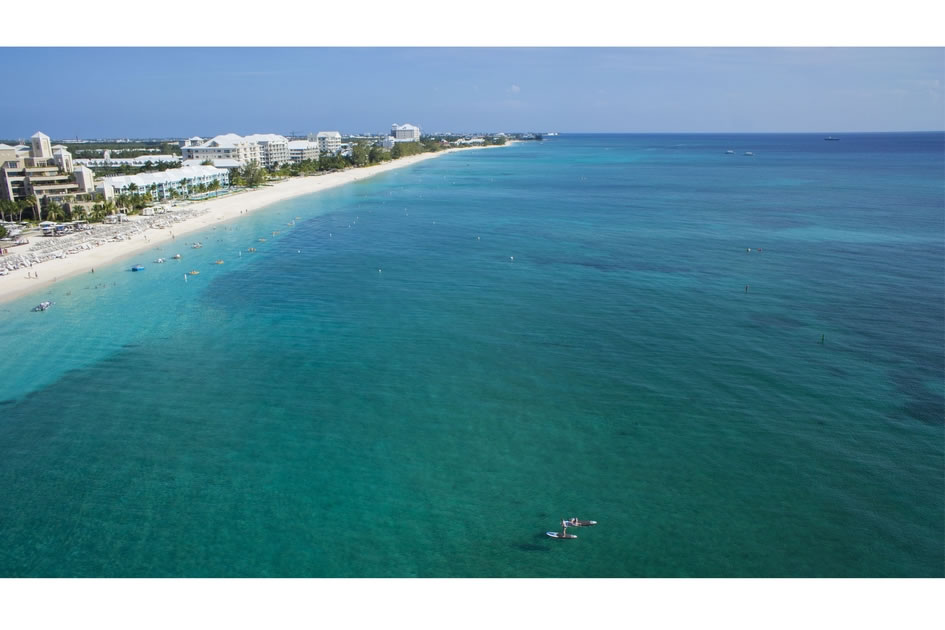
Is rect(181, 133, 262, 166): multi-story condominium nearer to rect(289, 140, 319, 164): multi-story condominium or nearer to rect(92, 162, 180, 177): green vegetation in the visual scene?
rect(92, 162, 180, 177): green vegetation

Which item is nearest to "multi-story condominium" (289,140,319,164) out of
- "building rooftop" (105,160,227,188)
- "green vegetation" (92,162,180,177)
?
"green vegetation" (92,162,180,177)

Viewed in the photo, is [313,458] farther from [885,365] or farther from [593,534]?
[885,365]

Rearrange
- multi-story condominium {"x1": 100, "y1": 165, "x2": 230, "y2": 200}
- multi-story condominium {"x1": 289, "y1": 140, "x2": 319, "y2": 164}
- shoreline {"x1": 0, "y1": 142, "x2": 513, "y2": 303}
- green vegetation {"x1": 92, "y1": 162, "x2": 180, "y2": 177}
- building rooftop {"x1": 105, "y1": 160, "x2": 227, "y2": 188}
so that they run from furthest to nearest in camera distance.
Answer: multi-story condominium {"x1": 289, "y1": 140, "x2": 319, "y2": 164}
green vegetation {"x1": 92, "y1": 162, "x2": 180, "y2": 177}
building rooftop {"x1": 105, "y1": 160, "x2": 227, "y2": 188}
multi-story condominium {"x1": 100, "y1": 165, "x2": 230, "y2": 200}
shoreline {"x1": 0, "y1": 142, "x2": 513, "y2": 303}

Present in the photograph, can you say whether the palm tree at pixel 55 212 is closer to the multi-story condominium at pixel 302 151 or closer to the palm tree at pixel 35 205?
the palm tree at pixel 35 205

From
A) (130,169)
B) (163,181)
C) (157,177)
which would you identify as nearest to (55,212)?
(157,177)

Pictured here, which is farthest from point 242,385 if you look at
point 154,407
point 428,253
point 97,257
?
point 97,257

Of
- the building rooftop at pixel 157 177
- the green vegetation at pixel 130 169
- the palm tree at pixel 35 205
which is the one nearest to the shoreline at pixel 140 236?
the building rooftop at pixel 157 177
